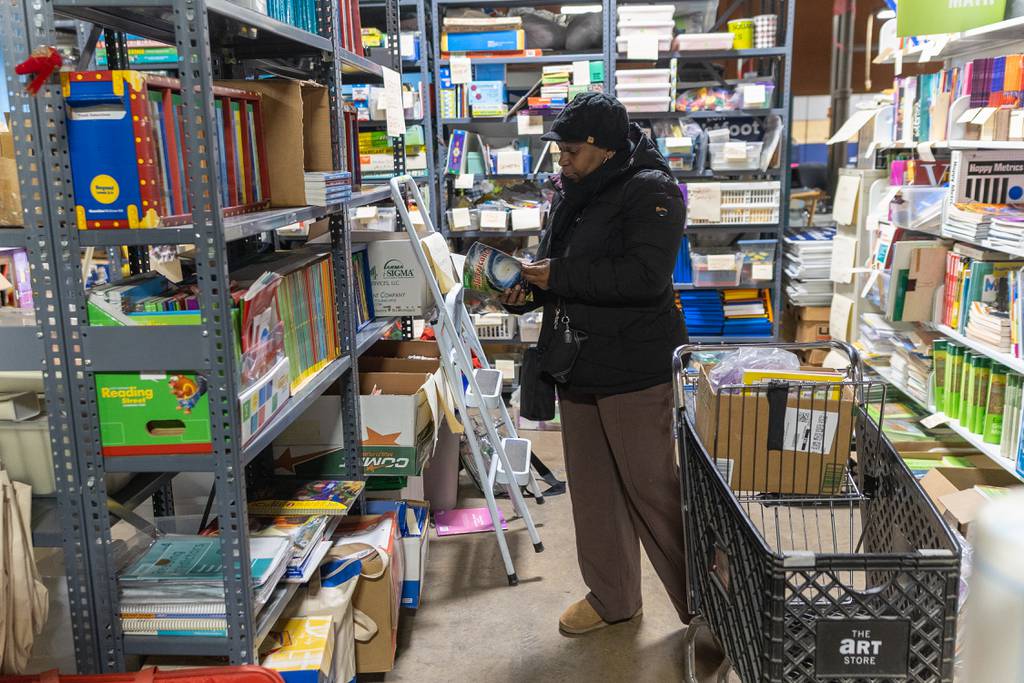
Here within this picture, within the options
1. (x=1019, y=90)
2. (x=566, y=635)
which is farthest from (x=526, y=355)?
(x=1019, y=90)

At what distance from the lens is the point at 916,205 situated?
3.85 metres

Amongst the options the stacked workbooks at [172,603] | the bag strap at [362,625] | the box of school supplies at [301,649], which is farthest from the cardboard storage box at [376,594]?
the stacked workbooks at [172,603]

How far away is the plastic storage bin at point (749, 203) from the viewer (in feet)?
16.7

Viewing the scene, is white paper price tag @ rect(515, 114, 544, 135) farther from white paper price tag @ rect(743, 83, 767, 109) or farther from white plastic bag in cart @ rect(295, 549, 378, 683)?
white plastic bag in cart @ rect(295, 549, 378, 683)

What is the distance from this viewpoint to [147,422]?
1.82 meters

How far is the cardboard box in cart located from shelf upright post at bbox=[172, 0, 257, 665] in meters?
1.14

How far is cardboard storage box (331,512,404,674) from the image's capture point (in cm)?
251

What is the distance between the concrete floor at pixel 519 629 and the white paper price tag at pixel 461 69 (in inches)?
111

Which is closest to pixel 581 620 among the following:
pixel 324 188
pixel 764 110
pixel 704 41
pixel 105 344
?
pixel 324 188

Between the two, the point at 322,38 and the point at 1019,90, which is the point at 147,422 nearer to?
the point at 322,38

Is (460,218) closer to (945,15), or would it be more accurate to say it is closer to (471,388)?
(471,388)

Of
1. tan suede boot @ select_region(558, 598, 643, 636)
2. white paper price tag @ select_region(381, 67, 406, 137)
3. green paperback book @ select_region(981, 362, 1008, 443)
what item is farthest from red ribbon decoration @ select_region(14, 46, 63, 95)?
green paperback book @ select_region(981, 362, 1008, 443)

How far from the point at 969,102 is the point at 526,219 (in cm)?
239

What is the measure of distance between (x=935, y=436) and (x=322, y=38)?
3.00m
